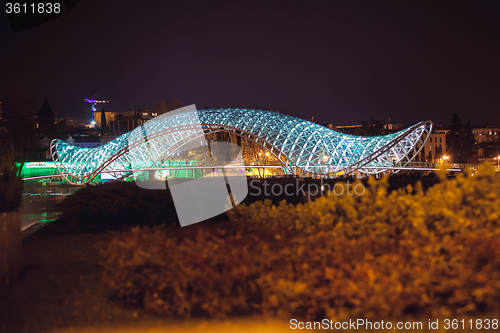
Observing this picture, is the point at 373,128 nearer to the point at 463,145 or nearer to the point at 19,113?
the point at 463,145

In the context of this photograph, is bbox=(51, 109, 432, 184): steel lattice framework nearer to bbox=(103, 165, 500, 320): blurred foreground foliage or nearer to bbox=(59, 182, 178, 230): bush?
bbox=(59, 182, 178, 230): bush

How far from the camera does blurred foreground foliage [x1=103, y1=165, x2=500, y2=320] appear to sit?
4.31 m

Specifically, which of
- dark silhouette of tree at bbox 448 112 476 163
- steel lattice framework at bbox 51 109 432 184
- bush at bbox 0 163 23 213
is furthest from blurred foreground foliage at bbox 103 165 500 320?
dark silhouette of tree at bbox 448 112 476 163

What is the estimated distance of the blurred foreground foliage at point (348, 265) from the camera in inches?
170

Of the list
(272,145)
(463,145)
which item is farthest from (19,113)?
(463,145)

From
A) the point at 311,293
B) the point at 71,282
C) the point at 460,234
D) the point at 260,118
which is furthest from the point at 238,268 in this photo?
the point at 260,118

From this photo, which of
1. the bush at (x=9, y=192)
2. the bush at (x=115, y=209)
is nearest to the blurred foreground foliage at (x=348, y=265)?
the bush at (x=9, y=192)

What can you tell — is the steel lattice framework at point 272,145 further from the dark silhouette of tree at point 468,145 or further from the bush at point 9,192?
the dark silhouette of tree at point 468,145

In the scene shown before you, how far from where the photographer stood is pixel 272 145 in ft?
114

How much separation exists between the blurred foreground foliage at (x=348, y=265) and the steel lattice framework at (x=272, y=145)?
80.6 ft

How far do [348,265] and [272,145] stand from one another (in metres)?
30.6

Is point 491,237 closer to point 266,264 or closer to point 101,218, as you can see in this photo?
point 266,264

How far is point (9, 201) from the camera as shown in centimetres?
Answer: 703

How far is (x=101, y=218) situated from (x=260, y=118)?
Result: 2816 centimetres
